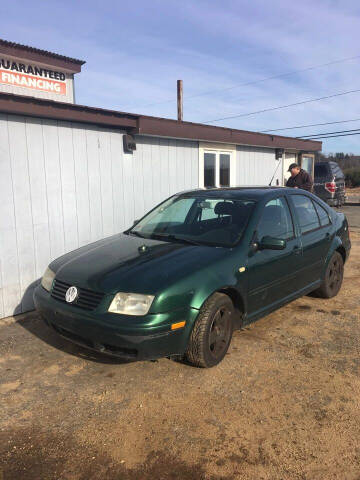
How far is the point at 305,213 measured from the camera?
15.3 feet

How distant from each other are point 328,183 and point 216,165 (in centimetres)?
1044

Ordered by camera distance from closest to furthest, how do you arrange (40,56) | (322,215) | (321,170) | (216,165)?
(322,215)
(216,165)
(40,56)
(321,170)

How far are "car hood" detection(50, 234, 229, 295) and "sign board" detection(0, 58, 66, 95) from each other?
11.6 metres

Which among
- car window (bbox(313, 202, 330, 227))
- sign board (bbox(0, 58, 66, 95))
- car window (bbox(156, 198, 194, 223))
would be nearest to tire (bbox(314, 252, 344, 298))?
car window (bbox(313, 202, 330, 227))

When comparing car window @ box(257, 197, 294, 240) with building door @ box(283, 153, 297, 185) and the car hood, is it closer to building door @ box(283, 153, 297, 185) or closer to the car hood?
the car hood

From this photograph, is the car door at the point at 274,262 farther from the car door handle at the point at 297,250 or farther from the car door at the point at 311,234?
the car door at the point at 311,234

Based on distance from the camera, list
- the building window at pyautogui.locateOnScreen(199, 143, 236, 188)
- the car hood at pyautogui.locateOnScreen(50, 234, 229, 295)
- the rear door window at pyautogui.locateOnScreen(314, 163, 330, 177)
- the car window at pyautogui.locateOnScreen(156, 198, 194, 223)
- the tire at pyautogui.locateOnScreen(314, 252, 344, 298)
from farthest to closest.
Answer: the rear door window at pyautogui.locateOnScreen(314, 163, 330, 177) < the building window at pyautogui.locateOnScreen(199, 143, 236, 188) < the tire at pyautogui.locateOnScreen(314, 252, 344, 298) < the car window at pyautogui.locateOnScreen(156, 198, 194, 223) < the car hood at pyautogui.locateOnScreen(50, 234, 229, 295)

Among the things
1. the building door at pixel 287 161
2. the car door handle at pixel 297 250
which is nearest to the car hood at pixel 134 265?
the car door handle at pixel 297 250

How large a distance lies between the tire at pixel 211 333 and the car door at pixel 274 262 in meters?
0.35

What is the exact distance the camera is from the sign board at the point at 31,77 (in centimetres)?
1289

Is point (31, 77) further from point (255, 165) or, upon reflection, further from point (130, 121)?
point (130, 121)

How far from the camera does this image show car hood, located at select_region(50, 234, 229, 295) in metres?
3.08

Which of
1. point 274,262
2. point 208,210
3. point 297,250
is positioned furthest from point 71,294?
point 297,250

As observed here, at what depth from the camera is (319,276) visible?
488 cm
